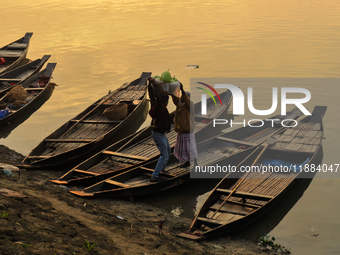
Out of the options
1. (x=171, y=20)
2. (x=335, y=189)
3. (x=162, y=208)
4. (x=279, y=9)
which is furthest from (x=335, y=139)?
(x=279, y=9)

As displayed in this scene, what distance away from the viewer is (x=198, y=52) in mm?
24391

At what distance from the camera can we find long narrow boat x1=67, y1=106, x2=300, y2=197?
1021cm

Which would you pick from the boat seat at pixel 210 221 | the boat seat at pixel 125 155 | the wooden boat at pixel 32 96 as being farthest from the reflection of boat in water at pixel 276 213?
the wooden boat at pixel 32 96

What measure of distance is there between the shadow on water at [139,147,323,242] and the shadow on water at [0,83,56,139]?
262 inches

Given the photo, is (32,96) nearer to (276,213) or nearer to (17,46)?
(17,46)

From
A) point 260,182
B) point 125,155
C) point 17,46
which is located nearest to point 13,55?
point 17,46

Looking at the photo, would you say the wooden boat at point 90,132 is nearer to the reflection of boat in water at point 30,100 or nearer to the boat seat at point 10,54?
the reflection of boat in water at point 30,100

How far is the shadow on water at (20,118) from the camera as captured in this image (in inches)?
596

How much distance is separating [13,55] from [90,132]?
10.9 m

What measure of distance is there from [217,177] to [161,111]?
2.69 m

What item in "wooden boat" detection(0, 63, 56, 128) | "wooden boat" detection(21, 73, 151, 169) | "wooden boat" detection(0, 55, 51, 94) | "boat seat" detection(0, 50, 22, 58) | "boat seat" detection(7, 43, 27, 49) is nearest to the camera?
"wooden boat" detection(21, 73, 151, 169)

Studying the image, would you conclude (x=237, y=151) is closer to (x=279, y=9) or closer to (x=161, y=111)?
(x=161, y=111)

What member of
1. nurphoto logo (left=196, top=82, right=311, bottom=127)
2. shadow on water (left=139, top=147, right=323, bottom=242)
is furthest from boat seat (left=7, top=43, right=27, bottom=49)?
shadow on water (left=139, top=147, right=323, bottom=242)

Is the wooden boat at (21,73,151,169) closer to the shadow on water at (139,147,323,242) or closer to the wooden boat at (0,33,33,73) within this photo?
the shadow on water at (139,147,323,242)
